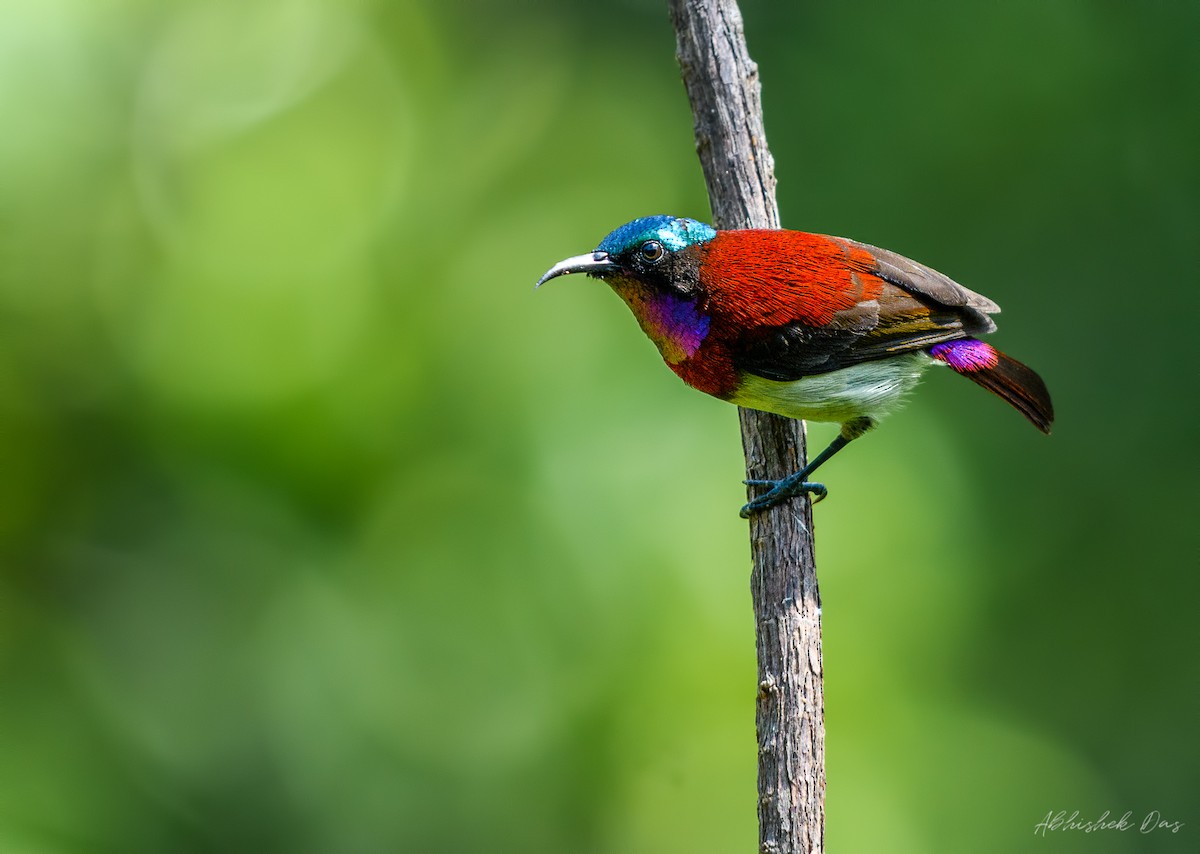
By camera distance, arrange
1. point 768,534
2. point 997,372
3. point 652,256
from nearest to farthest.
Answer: point 768,534 < point 652,256 < point 997,372

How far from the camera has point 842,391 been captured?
339cm

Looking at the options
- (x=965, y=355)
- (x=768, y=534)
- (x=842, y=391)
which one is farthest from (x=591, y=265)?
(x=965, y=355)

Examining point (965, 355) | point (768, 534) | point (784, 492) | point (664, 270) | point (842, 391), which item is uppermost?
point (664, 270)

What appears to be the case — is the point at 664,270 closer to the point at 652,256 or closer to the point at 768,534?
the point at 652,256

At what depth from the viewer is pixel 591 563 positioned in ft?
16.0

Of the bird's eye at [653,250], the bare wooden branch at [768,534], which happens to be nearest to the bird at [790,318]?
the bird's eye at [653,250]

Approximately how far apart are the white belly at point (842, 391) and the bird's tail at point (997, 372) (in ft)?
0.27

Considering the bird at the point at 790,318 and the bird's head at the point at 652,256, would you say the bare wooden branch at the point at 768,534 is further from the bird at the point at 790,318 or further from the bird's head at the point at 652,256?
the bird's head at the point at 652,256

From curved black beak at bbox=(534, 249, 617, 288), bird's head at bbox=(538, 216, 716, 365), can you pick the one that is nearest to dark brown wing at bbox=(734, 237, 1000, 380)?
bird's head at bbox=(538, 216, 716, 365)

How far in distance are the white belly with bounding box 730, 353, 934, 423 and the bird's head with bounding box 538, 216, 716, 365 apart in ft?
0.85

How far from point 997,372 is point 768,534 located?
3.11 feet

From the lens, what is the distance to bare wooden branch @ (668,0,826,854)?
9.65ft

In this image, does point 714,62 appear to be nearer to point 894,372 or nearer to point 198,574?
point 894,372

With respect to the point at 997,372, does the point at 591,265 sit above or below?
above
